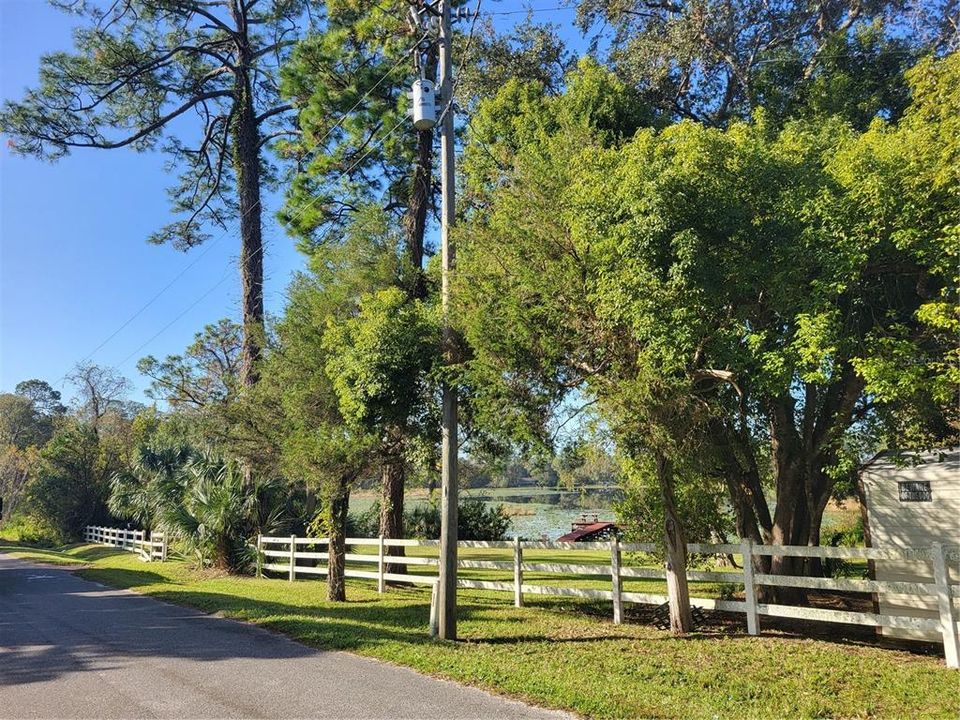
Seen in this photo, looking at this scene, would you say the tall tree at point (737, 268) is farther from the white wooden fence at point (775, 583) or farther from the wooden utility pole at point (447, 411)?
the white wooden fence at point (775, 583)

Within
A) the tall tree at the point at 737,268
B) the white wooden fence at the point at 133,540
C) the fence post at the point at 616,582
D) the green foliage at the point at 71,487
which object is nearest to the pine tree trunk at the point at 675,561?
the fence post at the point at 616,582

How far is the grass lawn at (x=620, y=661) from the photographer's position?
6.80 m

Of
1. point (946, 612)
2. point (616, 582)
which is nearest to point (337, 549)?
point (616, 582)

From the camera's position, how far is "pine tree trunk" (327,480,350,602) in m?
14.0

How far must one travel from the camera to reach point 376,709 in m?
6.55

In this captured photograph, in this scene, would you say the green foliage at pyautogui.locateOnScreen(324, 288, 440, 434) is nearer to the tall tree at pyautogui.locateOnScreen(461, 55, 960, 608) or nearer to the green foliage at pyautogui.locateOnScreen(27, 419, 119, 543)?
the tall tree at pyautogui.locateOnScreen(461, 55, 960, 608)

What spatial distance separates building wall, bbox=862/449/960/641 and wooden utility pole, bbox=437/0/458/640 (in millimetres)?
6852

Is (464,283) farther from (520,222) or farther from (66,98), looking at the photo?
(66,98)

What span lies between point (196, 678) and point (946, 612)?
9.18 meters

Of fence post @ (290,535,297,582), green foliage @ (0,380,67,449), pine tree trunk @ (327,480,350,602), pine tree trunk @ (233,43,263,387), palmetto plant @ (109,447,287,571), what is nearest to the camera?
pine tree trunk @ (327,480,350,602)

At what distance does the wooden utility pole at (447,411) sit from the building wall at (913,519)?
6.85 m

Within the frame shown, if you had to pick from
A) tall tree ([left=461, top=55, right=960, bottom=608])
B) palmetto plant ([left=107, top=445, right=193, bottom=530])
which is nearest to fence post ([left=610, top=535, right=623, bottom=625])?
tall tree ([left=461, top=55, right=960, bottom=608])

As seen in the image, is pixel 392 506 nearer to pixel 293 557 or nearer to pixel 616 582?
pixel 293 557

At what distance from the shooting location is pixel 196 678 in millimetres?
7645
